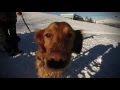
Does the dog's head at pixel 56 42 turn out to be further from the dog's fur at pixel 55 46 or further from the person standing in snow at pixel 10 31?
the person standing in snow at pixel 10 31

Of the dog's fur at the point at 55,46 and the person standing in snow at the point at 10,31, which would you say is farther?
the person standing in snow at the point at 10,31

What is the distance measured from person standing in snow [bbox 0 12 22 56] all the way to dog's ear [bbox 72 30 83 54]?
754 millimetres

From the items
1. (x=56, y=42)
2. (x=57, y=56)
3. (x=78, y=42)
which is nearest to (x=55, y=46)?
(x=56, y=42)

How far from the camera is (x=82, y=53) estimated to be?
4051 millimetres

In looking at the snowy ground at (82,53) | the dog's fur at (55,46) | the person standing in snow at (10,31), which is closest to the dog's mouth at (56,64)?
the dog's fur at (55,46)

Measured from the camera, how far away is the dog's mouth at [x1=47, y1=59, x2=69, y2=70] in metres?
3.86

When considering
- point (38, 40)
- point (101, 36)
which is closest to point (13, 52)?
point (38, 40)

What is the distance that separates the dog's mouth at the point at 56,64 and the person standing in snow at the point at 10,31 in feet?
1.50

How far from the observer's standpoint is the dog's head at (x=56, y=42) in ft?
12.6

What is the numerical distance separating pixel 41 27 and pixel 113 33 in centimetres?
98

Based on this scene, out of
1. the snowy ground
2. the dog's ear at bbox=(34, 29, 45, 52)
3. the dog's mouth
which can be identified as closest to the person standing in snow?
the snowy ground
